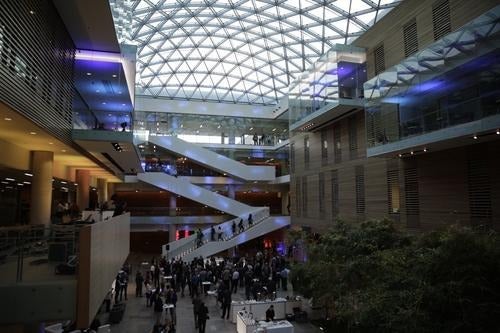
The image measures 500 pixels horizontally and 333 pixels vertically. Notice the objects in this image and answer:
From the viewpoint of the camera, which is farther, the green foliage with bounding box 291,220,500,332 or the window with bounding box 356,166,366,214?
the window with bounding box 356,166,366,214

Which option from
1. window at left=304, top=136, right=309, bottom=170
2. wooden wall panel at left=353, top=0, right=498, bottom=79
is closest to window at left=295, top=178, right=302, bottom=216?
window at left=304, top=136, right=309, bottom=170

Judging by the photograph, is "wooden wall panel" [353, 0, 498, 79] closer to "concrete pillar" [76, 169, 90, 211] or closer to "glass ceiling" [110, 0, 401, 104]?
"glass ceiling" [110, 0, 401, 104]

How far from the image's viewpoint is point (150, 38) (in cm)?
4641

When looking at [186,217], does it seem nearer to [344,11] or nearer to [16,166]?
[344,11]

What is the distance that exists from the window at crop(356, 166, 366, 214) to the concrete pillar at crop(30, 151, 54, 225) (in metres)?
19.1

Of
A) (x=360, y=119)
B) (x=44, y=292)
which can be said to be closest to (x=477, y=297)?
(x=44, y=292)

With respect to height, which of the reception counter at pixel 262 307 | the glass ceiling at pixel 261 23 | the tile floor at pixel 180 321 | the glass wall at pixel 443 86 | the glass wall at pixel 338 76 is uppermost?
the glass ceiling at pixel 261 23

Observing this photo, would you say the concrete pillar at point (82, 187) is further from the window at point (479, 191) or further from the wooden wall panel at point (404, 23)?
the window at point (479, 191)

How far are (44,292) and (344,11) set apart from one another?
34779mm

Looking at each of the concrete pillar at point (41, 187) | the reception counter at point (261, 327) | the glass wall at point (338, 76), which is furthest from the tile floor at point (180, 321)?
the glass wall at point (338, 76)

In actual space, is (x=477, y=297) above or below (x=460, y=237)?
below

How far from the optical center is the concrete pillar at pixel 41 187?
16734 millimetres

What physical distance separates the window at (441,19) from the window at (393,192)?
307 inches

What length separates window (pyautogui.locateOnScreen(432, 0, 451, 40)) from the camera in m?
18.8
